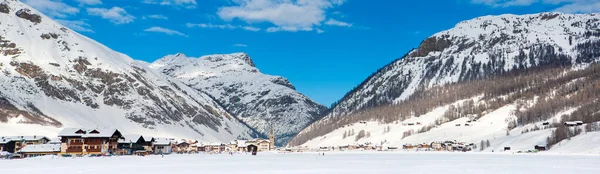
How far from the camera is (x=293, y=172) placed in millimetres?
69062

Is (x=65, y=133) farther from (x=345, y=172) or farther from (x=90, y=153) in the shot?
(x=345, y=172)

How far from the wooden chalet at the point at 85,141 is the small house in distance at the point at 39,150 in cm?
247

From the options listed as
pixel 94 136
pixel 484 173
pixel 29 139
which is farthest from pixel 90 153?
pixel 484 173

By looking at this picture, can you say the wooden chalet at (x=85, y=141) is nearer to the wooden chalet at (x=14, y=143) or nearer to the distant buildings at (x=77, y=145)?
the distant buildings at (x=77, y=145)

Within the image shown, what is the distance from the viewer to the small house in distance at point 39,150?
15412 centimetres

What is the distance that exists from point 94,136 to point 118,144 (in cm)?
1520

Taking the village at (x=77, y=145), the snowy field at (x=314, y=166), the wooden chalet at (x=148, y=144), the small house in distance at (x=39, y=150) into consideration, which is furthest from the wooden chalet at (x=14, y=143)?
the snowy field at (x=314, y=166)

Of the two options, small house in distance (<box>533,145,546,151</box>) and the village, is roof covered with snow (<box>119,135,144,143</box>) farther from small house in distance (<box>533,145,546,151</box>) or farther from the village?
small house in distance (<box>533,145,546,151</box>)

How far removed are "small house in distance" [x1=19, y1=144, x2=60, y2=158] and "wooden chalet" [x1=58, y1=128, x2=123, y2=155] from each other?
247cm

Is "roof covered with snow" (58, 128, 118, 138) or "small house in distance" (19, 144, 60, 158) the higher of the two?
"roof covered with snow" (58, 128, 118, 138)

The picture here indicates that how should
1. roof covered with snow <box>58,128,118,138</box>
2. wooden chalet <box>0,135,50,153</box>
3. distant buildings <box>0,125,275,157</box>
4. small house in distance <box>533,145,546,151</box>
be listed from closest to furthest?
distant buildings <box>0,125,275,157</box>
roof covered with snow <box>58,128,118,138</box>
small house in distance <box>533,145,546,151</box>
wooden chalet <box>0,135,50,153</box>

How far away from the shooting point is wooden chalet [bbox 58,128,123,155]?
16412 centimetres

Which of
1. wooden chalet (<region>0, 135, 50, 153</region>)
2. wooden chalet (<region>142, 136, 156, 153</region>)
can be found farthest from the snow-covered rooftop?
wooden chalet (<region>142, 136, 156, 153</region>)

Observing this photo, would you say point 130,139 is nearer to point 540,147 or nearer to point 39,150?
point 39,150
